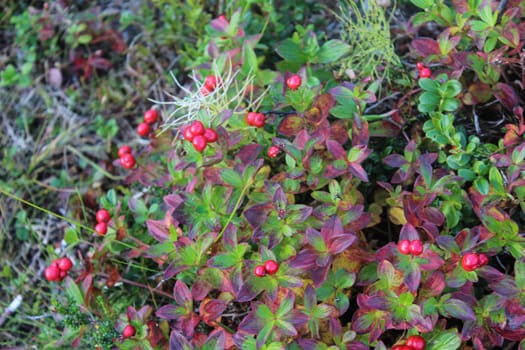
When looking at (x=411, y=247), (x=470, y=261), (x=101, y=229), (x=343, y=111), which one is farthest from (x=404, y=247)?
(x=101, y=229)

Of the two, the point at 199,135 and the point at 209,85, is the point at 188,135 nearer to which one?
the point at 199,135

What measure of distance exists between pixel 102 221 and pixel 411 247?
44.9 inches

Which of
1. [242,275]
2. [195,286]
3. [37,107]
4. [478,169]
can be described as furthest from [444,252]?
[37,107]

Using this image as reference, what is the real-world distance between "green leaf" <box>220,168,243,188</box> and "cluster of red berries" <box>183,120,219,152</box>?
0.37 ft

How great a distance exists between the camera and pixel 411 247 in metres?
1.66

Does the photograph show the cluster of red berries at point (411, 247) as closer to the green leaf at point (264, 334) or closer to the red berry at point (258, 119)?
the green leaf at point (264, 334)

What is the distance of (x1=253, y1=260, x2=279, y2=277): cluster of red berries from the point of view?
1.75m

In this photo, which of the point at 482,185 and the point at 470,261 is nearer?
the point at 470,261

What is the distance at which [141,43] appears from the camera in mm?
3227

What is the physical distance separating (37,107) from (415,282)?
2.37 metres

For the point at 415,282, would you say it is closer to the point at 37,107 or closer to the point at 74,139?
the point at 74,139

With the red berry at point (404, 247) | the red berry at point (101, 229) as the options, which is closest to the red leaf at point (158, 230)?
the red berry at point (101, 229)

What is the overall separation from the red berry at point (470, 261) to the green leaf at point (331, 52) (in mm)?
971

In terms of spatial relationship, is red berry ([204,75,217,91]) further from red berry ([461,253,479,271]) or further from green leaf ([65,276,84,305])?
red berry ([461,253,479,271])
